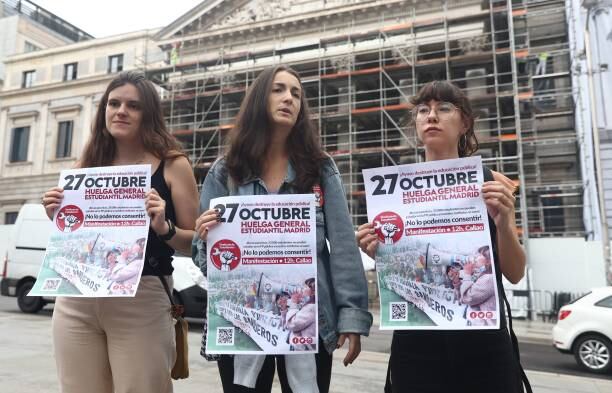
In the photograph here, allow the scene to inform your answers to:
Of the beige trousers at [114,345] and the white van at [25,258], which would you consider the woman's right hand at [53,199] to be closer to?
the beige trousers at [114,345]

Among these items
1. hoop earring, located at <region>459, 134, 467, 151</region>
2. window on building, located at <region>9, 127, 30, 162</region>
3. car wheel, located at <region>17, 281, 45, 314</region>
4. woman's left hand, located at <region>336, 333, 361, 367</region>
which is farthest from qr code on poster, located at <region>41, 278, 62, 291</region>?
window on building, located at <region>9, 127, 30, 162</region>

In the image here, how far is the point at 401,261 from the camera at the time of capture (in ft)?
6.81

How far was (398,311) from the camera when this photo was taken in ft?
6.69

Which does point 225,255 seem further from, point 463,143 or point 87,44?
point 87,44

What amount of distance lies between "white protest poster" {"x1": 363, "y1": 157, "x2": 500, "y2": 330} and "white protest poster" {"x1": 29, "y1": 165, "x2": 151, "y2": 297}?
1.07 meters

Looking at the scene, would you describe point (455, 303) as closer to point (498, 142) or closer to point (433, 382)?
point (433, 382)

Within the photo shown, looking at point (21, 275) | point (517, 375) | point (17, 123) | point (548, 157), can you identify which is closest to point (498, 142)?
point (548, 157)

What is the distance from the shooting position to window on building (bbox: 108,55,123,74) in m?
33.8

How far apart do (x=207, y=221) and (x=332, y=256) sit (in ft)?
1.78

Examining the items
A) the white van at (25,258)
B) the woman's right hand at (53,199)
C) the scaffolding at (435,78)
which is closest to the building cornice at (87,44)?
the scaffolding at (435,78)

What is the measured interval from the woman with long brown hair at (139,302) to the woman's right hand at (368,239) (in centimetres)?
82

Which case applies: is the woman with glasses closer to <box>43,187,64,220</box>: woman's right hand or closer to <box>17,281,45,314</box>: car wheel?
<box>43,187,64,220</box>: woman's right hand

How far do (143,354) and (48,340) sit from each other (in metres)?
6.49

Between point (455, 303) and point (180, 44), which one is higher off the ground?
point (180, 44)
